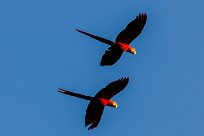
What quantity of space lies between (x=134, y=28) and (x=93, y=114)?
4368mm

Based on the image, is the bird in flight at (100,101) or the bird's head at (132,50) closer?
the bird in flight at (100,101)

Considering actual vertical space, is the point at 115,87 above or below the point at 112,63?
below

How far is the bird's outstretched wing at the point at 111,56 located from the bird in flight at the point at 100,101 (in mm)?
1499

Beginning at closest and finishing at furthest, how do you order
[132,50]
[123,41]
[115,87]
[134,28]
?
1. [115,87]
2. [134,28]
3. [123,41]
4. [132,50]

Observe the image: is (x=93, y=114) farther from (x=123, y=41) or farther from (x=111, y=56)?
(x=123, y=41)

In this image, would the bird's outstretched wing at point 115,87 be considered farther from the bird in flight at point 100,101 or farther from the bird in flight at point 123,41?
the bird in flight at point 123,41

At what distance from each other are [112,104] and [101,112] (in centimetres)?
63

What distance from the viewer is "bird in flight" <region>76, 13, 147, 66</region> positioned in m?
29.3

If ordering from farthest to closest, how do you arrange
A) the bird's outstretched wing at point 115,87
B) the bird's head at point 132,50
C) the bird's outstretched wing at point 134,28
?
the bird's head at point 132,50 < the bird's outstretched wing at point 134,28 < the bird's outstretched wing at point 115,87

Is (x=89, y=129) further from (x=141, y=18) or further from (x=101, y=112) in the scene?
(x=141, y=18)

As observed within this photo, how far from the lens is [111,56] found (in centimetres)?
3003

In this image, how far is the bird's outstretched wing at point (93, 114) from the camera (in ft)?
96.0

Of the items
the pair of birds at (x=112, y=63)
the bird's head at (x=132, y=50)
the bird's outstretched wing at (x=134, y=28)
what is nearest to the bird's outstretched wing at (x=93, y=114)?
the pair of birds at (x=112, y=63)

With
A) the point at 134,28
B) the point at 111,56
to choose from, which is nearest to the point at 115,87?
the point at 111,56
